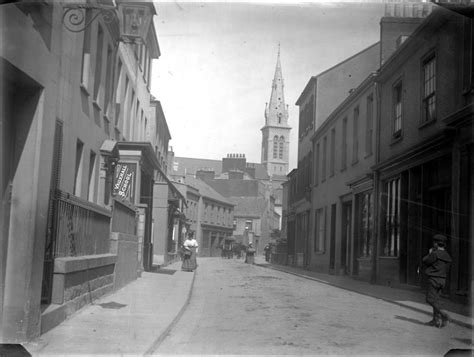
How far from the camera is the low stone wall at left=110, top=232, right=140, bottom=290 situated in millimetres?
12305

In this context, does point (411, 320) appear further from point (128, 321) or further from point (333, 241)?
point (333, 241)

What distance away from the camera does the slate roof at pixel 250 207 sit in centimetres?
7181

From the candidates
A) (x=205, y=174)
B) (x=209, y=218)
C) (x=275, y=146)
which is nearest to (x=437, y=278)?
(x=209, y=218)

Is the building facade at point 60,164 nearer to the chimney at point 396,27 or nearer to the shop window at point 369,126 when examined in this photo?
the shop window at point 369,126

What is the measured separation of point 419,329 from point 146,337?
4.31 m

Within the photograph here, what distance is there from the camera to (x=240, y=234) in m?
69.3

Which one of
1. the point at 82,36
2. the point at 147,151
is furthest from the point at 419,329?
the point at 147,151

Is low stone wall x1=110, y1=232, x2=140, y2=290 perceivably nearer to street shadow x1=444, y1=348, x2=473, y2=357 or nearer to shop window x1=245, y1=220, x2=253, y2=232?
street shadow x1=444, y1=348, x2=473, y2=357

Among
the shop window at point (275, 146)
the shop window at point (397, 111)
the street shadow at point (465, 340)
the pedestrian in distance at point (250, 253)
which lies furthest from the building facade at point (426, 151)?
the shop window at point (275, 146)

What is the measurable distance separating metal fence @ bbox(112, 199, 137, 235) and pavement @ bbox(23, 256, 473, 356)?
55.8 inches

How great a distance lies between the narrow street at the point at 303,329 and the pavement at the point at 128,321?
0.24 meters

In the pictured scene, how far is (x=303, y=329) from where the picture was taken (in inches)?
337

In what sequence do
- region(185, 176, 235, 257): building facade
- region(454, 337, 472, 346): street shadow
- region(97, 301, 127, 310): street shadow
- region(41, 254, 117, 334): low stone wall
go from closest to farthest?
1. region(41, 254, 117, 334): low stone wall
2. region(454, 337, 472, 346): street shadow
3. region(97, 301, 127, 310): street shadow
4. region(185, 176, 235, 257): building facade

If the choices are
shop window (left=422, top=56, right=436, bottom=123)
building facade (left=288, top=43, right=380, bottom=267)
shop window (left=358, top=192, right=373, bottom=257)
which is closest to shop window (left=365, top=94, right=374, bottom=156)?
shop window (left=358, top=192, right=373, bottom=257)
